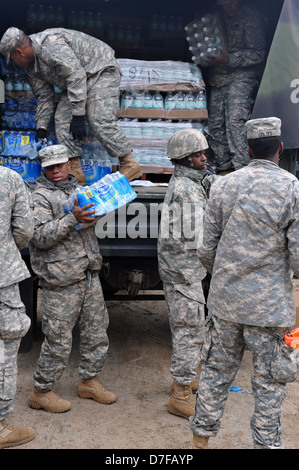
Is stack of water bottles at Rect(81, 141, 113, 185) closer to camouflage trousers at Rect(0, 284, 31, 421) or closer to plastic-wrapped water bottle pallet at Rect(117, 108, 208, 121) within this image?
Result: plastic-wrapped water bottle pallet at Rect(117, 108, 208, 121)

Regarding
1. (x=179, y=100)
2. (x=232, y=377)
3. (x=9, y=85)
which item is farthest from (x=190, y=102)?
(x=232, y=377)

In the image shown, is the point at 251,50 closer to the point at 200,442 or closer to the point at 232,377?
the point at 232,377

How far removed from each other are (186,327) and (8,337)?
118 centimetres

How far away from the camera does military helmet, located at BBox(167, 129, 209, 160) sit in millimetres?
3766

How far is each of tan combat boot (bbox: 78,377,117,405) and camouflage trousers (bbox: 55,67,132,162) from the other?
1.75m

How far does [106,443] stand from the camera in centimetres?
336

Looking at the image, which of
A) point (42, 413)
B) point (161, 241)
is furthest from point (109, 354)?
point (161, 241)

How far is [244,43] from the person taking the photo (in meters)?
5.27

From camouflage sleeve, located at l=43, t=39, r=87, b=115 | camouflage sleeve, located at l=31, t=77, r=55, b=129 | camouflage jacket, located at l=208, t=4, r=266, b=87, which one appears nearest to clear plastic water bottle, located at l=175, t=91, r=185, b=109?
camouflage jacket, located at l=208, t=4, r=266, b=87

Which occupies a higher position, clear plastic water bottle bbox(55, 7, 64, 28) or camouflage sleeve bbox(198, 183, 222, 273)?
clear plastic water bottle bbox(55, 7, 64, 28)

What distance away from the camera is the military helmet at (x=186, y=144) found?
377cm

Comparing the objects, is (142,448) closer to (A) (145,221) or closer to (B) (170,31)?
(A) (145,221)

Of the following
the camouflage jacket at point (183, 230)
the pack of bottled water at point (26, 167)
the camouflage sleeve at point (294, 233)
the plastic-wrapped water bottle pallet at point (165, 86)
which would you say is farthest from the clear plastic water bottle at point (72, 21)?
the camouflage sleeve at point (294, 233)

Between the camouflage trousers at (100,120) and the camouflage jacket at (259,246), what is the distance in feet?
6.23
